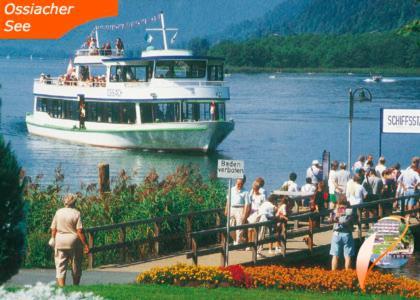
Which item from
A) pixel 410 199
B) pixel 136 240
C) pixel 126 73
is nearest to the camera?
pixel 136 240

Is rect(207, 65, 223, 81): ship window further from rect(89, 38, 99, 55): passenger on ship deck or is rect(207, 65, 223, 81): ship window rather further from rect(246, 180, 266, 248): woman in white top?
rect(246, 180, 266, 248): woman in white top

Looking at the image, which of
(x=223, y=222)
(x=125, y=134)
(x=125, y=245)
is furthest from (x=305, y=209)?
(x=125, y=134)

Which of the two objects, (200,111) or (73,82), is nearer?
(200,111)

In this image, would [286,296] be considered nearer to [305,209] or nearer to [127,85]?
[305,209]

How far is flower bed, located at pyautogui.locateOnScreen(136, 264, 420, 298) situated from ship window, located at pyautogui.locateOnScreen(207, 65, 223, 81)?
4078cm

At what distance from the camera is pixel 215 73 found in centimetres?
5703

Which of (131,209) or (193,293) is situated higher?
(131,209)

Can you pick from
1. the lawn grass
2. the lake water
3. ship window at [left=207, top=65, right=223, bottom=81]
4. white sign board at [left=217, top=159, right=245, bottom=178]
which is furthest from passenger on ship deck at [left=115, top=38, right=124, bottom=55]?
the lawn grass

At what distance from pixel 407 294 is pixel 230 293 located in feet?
8.91

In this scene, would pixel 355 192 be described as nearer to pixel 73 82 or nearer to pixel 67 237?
pixel 67 237

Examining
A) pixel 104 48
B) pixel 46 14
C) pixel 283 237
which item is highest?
pixel 104 48

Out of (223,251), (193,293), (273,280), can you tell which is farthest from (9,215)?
(223,251)

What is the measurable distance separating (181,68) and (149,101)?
2418mm

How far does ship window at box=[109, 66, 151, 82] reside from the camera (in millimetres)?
58500
